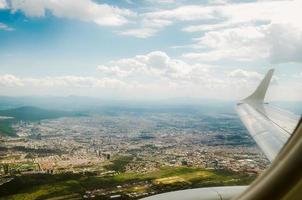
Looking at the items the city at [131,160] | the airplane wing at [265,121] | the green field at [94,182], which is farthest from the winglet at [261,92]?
the green field at [94,182]

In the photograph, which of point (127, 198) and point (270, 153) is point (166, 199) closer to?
point (270, 153)

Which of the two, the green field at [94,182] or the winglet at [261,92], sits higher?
the winglet at [261,92]

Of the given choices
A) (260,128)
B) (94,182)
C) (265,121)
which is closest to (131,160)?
(94,182)

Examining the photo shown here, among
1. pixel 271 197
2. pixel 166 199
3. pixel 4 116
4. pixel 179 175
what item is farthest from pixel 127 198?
pixel 4 116

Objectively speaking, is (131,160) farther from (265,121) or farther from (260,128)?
(260,128)

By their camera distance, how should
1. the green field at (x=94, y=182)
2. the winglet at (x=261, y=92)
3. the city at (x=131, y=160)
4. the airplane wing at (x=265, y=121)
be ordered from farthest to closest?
the city at (x=131, y=160) → the green field at (x=94, y=182) → the winglet at (x=261, y=92) → the airplane wing at (x=265, y=121)

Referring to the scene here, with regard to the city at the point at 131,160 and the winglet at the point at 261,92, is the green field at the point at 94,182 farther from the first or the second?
the winglet at the point at 261,92
